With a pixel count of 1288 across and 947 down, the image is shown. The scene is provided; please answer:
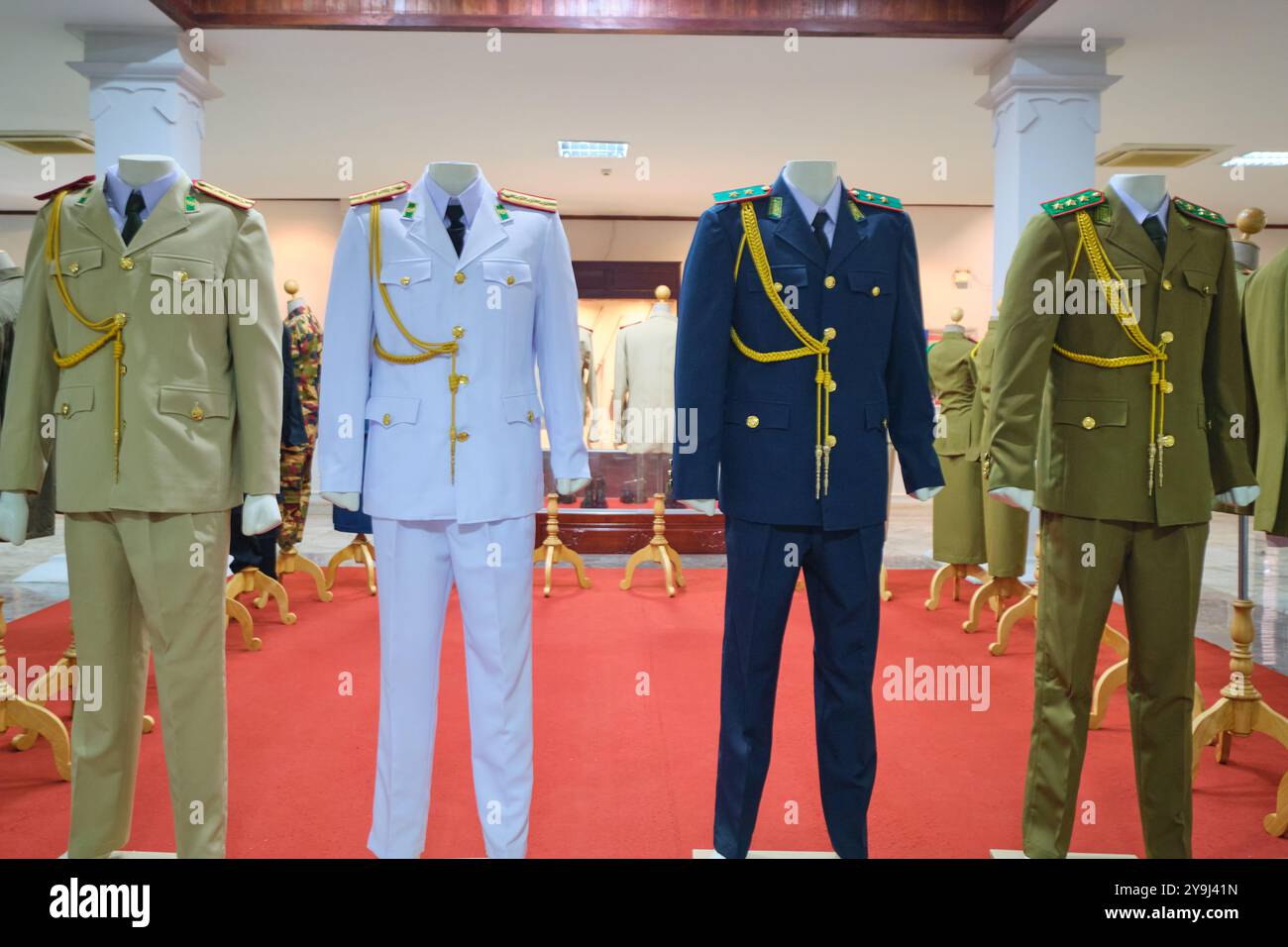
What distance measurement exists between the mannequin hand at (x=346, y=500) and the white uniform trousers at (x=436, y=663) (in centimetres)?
6

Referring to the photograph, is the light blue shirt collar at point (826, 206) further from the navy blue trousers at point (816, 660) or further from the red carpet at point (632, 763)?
the red carpet at point (632, 763)

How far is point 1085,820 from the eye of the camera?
2609 mm

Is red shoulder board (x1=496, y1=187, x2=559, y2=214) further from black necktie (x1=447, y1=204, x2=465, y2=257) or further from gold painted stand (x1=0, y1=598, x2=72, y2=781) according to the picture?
gold painted stand (x1=0, y1=598, x2=72, y2=781)

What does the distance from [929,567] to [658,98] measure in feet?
13.0

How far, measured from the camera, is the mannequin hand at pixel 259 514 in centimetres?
204

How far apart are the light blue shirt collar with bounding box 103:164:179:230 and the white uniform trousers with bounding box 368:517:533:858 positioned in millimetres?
874

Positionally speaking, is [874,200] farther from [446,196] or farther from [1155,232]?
[446,196]

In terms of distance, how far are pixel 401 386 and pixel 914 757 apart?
6.75 feet

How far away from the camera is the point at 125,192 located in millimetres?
2086

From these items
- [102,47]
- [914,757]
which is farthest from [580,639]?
[102,47]

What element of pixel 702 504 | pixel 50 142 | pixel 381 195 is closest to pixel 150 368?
pixel 381 195

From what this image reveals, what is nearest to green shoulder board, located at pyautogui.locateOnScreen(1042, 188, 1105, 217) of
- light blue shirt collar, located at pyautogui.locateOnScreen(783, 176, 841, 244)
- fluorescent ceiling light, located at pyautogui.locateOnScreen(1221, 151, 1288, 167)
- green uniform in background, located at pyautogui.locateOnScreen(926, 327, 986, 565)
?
light blue shirt collar, located at pyautogui.locateOnScreen(783, 176, 841, 244)

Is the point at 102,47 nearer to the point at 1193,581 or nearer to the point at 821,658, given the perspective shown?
the point at 821,658

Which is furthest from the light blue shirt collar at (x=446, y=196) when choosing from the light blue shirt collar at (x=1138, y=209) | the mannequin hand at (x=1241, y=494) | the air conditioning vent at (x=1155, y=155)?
the air conditioning vent at (x=1155, y=155)
